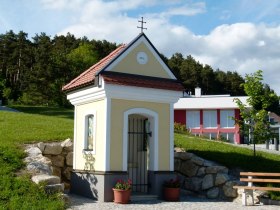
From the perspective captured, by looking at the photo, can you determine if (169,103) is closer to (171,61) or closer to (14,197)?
(14,197)

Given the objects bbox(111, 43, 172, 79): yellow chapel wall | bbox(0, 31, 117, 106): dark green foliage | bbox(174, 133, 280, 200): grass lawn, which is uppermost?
bbox(0, 31, 117, 106): dark green foliage

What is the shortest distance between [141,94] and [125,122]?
100 cm

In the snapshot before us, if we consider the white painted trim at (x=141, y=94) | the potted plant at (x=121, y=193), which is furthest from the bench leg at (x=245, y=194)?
the white painted trim at (x=141, y=94)

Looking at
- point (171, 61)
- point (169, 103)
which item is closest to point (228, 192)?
point (169, 103)

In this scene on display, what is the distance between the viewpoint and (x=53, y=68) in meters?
48.1

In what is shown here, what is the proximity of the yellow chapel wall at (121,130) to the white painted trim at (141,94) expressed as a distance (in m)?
0.13

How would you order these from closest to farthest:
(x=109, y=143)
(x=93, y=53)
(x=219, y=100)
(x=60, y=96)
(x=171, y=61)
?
(x=109, y=143), (x=219, y=100), (x=60, y=96), (x=93, y=53), (x=171, y=61)

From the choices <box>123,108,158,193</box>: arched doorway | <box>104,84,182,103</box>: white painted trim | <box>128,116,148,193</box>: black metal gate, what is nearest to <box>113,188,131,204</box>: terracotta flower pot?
<box>123,108,158,193</box>: arched doorway

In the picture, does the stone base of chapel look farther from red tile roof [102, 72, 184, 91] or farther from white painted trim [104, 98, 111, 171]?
red tile roof [102, 72, 184, 91]

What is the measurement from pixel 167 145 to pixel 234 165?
129 inches

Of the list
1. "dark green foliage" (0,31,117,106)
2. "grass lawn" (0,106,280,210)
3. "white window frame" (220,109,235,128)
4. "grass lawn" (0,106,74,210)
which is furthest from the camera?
"dark green foliage" (0,31,117,106)

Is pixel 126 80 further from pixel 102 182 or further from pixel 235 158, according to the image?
pixel 235 158

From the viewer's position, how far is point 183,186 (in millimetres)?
14641

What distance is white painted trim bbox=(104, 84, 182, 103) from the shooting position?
1216cm
